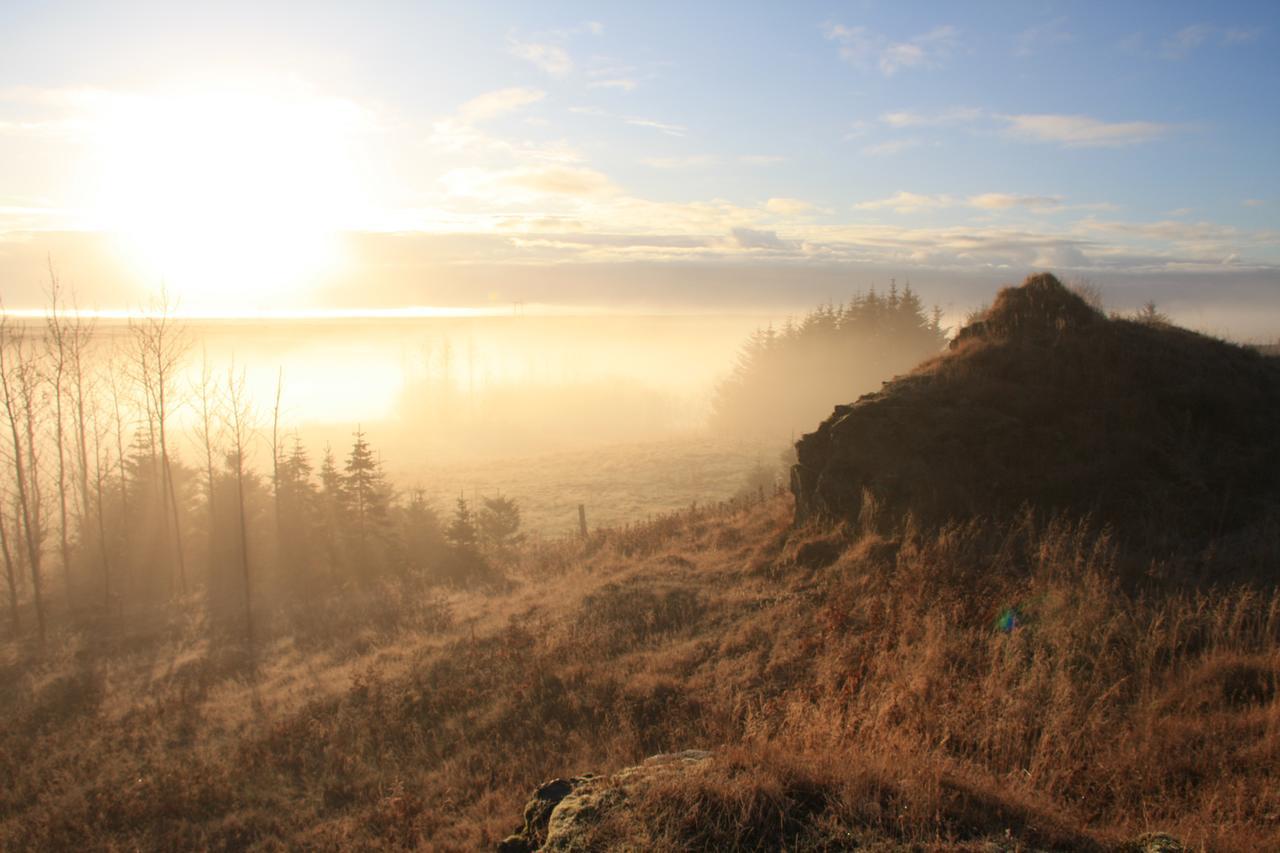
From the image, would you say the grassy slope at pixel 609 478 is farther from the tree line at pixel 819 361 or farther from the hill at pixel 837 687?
the hill at pixel 837 687

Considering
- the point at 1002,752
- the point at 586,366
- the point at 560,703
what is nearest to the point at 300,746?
the point at 560,703

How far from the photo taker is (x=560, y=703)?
8586 millimetres

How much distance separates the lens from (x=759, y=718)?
273 inches

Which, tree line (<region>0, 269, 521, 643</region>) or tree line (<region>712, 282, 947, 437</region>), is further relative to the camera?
tree line (<region>712, 282, 947, 437</region>)

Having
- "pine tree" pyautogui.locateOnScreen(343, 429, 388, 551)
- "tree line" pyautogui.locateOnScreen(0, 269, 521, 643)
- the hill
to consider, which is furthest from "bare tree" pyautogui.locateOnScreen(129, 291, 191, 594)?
the hill

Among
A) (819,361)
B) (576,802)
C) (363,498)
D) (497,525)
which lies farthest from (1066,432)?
(819,361)

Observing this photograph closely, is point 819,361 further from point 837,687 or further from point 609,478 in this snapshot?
point 837,687

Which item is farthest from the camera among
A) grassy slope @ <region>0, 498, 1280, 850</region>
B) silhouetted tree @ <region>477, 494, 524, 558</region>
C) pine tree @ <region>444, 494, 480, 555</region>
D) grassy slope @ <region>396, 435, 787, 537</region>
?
grassy slope @ <region>396, 435, 787, 537</region>

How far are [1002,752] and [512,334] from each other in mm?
167324

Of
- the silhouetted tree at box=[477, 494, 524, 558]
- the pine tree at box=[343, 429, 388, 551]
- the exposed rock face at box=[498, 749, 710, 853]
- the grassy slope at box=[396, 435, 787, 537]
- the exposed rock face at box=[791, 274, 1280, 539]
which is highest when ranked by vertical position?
the exposed rock face at box=[791, 274, 1280, 539]

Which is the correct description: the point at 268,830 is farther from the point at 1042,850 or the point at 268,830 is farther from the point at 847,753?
the point at 1042,850

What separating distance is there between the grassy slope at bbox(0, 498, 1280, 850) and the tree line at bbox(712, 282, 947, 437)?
44.8m

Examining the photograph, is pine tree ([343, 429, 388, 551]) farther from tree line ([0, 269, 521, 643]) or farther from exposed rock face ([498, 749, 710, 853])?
exposed rock face ([498, 749, 710, 853])

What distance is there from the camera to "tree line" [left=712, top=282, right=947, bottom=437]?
60.6 m
